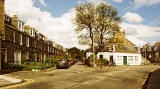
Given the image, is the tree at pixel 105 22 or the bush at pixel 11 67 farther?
the tree at pixel 105 22

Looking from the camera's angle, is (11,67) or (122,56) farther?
(122,56)

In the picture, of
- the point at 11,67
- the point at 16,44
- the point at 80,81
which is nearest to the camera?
the point at 80,81

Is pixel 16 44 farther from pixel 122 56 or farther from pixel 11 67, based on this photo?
pixel 122 56

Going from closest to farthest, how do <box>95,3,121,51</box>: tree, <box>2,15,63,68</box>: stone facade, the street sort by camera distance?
the street, <box>2,15,63,68</box>: stone facade, <box>95,3,121,51</box>: tree

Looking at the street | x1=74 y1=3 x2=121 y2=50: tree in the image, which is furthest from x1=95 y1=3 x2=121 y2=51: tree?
the street

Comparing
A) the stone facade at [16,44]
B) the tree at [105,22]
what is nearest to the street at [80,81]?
the stone facade at [16,44]

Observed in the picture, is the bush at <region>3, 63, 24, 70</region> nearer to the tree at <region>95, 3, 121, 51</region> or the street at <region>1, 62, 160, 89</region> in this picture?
the street at <region>1, 62, 160, 89</region>

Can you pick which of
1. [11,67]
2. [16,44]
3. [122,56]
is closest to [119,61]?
[122,56]

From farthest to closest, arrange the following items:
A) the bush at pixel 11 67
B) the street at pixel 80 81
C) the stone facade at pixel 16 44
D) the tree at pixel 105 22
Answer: the tree at pixel 105 22, the stone facade at pixel 16 44, the bush at pixel 11 67, the street at pixel 80 81

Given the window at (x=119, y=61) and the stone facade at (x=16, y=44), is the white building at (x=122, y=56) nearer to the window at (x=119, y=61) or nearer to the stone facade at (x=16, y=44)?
the window at (x=119, y=61)

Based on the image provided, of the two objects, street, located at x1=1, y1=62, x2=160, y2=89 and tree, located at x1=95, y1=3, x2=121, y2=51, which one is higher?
Answer: tree, located at x1=95, y1=3, x2=121, y2=51

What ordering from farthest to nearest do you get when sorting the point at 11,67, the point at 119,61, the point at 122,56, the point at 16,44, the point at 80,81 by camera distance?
1. the point at 122,56
2. the point at 119,61
3. the point at 16,44
4. the point at 11,67
5. the point at 80,81

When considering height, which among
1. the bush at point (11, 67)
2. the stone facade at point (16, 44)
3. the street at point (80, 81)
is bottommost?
the street at point (80, 81)

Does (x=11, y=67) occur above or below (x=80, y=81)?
above
